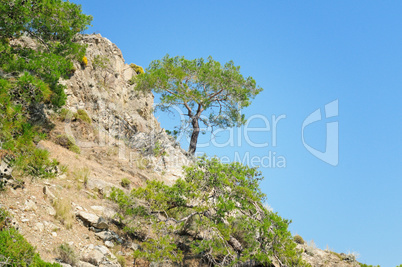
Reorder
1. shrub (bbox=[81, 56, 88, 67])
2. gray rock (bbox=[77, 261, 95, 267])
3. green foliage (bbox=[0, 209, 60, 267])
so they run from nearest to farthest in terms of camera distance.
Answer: green foliage (bbox=[0, 209, 60, 267])
gray rock (bbox=[77, 261, 95, 267])
shrub (bbox=[81, 56, 88, 67])

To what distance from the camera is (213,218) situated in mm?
11281

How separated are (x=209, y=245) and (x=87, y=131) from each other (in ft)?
44.7

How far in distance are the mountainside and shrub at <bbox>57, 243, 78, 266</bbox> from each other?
0.09 ft

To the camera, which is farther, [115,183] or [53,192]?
[115,183]

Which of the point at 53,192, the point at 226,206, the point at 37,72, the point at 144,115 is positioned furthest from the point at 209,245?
the point at 144,115

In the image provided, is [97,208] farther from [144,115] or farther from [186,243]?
[144,115]

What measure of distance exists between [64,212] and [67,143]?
846cm

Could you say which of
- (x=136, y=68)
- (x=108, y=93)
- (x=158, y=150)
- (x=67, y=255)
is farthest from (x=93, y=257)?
(x=136, y=68)

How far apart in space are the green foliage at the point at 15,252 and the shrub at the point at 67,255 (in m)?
1.01

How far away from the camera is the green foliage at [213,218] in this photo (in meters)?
10.4

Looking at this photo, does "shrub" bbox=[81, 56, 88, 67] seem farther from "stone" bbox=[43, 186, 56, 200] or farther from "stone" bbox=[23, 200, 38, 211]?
"stone" bbox=[23, 200, 38, 211]

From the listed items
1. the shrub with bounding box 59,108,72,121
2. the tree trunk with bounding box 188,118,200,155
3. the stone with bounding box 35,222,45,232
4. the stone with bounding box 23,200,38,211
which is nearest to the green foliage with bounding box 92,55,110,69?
the shrub with bounding box 59,108,72,121

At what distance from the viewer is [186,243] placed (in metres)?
12.6

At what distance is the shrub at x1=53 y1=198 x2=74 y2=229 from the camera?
9809 millimetres
